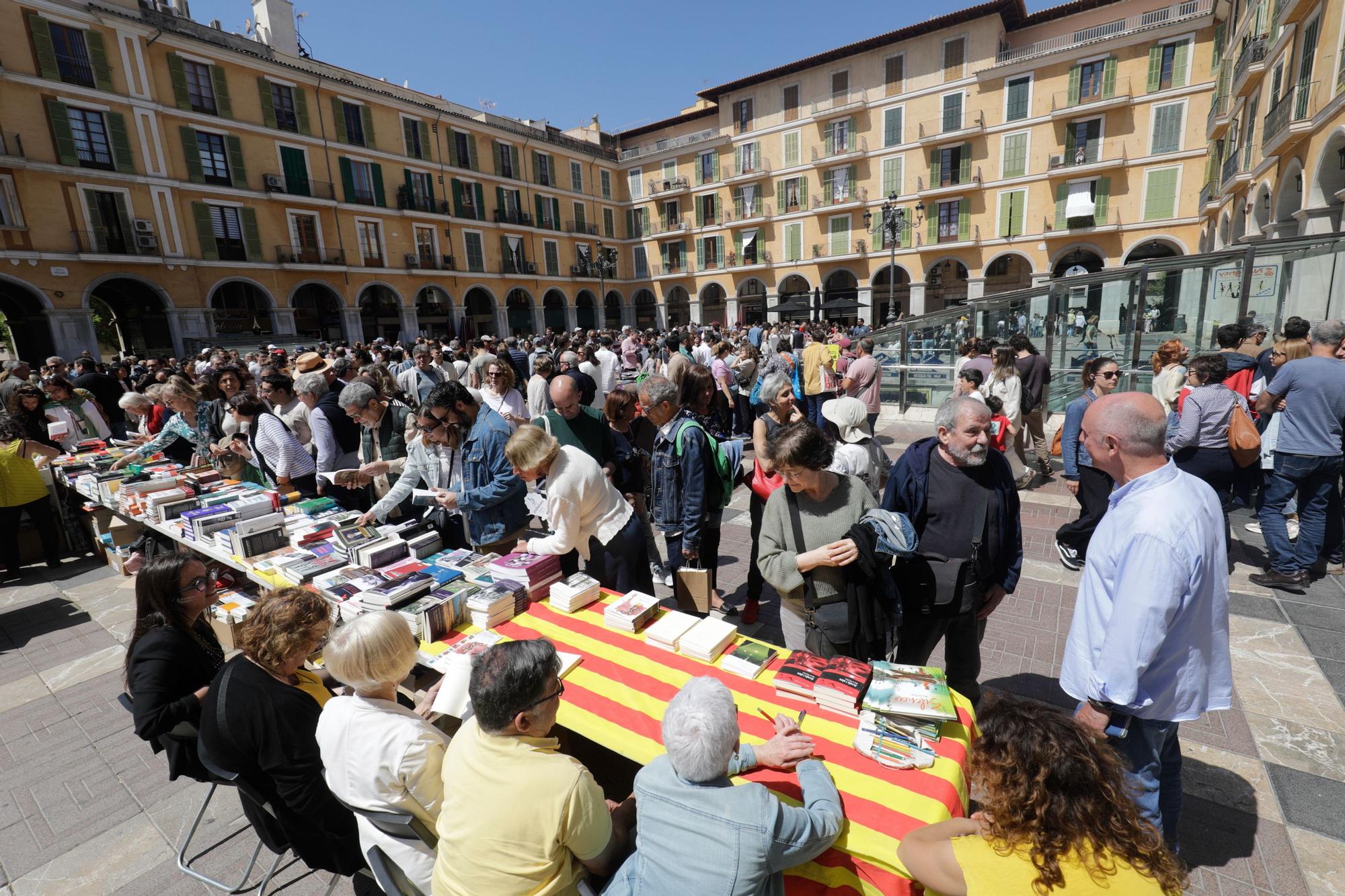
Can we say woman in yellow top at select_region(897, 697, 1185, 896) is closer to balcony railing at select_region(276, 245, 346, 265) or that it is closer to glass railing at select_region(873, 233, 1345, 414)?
glass railing at select_region(873, 233, 1345, 414)

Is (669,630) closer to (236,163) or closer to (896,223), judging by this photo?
(896,223)

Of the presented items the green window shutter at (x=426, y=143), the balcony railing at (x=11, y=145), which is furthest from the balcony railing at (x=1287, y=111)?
the balcony railing at (x=11, y=145)

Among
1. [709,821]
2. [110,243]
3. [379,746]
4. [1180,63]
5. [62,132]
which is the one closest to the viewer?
[709,821]

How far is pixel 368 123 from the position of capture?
2395 cm

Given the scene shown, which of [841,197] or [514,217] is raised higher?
[514,217]

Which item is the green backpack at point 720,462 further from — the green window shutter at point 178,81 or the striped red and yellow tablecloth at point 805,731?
the green window shutter at point 178,81

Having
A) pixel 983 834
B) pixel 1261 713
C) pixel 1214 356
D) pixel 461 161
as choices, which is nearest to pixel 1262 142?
pixel 1214 356

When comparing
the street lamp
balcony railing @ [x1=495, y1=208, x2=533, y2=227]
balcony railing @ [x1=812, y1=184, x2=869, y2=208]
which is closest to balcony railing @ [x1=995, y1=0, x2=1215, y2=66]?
the street lamp

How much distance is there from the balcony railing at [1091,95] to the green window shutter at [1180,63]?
130 centimetres

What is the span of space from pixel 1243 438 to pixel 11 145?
85.1ft

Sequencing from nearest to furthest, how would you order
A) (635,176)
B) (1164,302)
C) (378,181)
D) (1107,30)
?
(1164,302)
(1107,30)
(378,181)
(635,176)

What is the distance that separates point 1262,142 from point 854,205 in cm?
1617

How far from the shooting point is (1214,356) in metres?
4.29

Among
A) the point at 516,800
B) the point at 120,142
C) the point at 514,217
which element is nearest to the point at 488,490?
the point at 516,800
